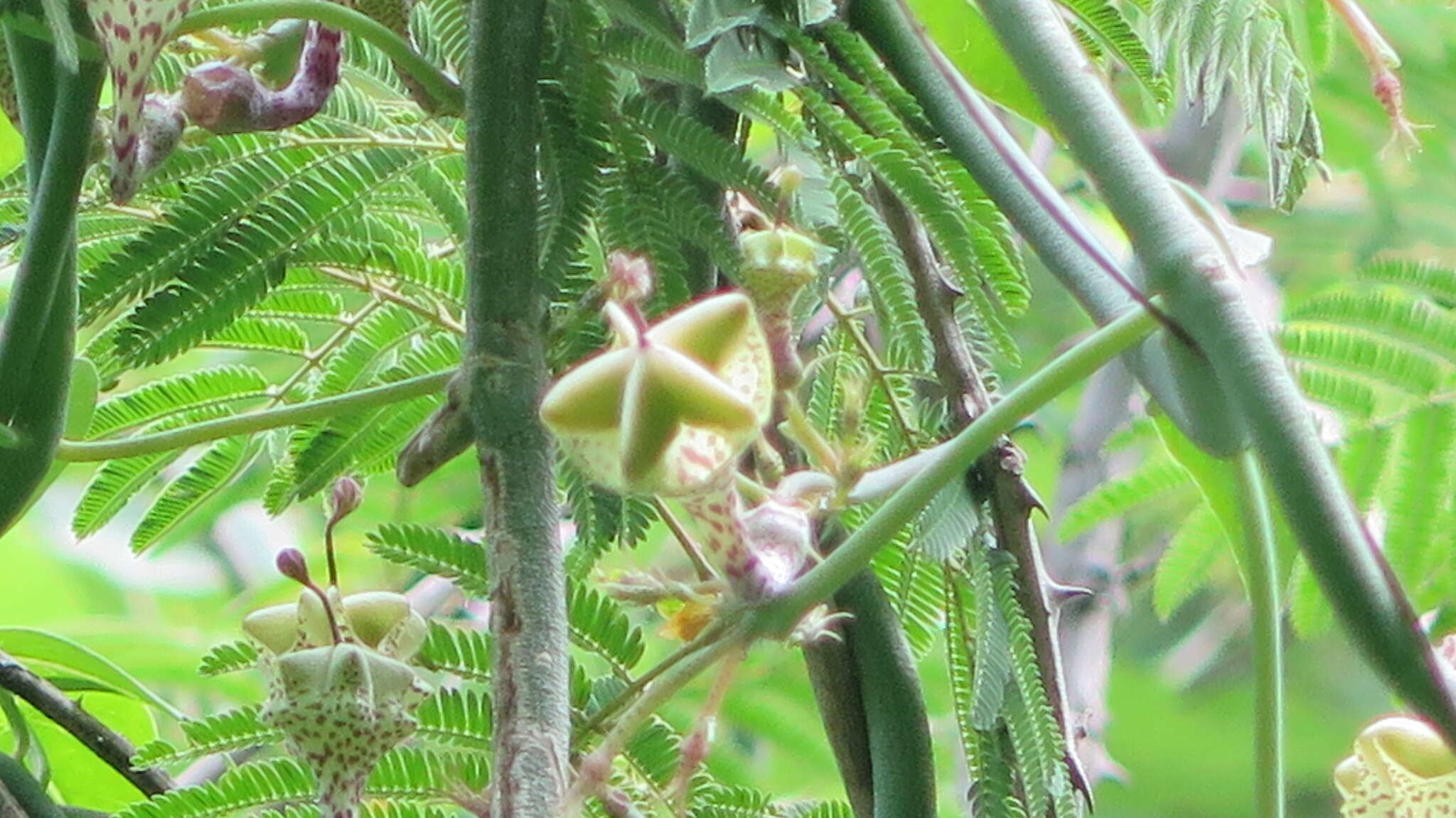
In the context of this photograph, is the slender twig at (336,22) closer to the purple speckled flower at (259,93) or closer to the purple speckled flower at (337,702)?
the purple speckled flower at (259,93)

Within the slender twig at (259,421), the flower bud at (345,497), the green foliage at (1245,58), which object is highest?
the green foliage at (1245,58)

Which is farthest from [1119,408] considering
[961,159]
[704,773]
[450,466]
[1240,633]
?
[961,159]

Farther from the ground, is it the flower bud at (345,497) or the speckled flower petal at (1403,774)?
the flower bud at (345,497)

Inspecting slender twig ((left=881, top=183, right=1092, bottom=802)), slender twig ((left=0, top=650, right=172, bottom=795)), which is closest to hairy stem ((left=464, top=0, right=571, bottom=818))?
slender twig ((left=881, top=183, right=1092, bottom=802))

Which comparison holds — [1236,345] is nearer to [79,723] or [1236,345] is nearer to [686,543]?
→ [686,543]

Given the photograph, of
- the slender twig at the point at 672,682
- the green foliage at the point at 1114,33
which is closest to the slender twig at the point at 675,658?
the slender twig at the point at 672,682

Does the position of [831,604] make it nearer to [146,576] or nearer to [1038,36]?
[1038,36]
